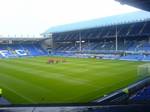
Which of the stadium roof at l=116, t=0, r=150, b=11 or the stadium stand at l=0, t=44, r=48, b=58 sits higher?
the stadium roof at l=116, t=0, r=150, b=11

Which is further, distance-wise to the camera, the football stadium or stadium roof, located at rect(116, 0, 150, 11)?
stadium roof, located at rect(116, 0, 150, 11)

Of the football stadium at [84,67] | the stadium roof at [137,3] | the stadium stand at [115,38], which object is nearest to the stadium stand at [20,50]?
the football stadium at [84,67]

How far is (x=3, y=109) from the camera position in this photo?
768 centimetres

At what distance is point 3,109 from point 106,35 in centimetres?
5333

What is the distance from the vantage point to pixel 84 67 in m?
33.6

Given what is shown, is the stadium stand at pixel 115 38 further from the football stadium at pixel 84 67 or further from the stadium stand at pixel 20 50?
the stadium stand at pixel 20 50

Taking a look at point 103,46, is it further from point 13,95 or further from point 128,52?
point 13,95

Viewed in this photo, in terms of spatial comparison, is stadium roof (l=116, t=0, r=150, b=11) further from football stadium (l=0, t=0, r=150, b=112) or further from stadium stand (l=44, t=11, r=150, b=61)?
stadium stand (l=44, t=11, r=150, b=61)

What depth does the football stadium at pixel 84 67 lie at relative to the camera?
45.4 feet

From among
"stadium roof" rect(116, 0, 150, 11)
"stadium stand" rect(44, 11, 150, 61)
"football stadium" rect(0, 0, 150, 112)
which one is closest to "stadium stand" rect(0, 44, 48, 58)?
"football stadium" rect(0, 0, 150, 112)

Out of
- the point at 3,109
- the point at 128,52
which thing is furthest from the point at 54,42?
the point at 3,109

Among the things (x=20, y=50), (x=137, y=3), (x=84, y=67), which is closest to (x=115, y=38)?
(x=20, y=50)

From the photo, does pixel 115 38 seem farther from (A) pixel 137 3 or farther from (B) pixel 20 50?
(A) pixel 137 3

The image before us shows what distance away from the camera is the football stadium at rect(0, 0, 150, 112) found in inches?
544
